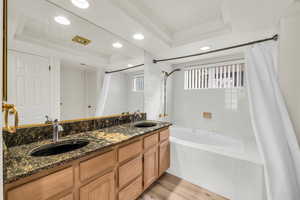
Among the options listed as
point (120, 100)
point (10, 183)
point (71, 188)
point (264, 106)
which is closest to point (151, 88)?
point (120, 100)

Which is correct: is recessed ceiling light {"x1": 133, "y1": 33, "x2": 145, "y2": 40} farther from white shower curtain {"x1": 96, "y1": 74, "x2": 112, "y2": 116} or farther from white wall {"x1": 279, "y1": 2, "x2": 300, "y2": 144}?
white wall {"x1": 279, "y1": 2, "x2": 300, "y2": 144}

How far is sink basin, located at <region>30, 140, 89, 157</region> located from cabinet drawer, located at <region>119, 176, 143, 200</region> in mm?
673

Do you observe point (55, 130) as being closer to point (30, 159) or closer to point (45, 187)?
point (30, 159)

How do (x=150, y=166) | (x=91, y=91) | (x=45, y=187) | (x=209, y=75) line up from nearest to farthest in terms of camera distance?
(x=45, y=187) → (x=91, y=91) → (x=150, y=166) → (x=209, y=75)

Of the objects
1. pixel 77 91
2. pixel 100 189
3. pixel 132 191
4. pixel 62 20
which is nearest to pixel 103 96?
pixel 77 91

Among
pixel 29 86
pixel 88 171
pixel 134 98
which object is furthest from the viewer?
pixel 134 98

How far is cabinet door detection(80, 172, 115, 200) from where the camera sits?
0.95 metres

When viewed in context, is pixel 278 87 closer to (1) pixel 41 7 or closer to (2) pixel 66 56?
(2) pixel 66 56

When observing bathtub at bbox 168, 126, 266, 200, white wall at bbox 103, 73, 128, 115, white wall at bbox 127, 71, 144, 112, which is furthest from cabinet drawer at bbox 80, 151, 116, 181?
bathtub at bbox 168, 126, 266, 200

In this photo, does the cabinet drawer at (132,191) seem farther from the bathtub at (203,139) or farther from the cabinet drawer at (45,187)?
the bathtub at (203,139)

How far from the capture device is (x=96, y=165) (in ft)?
3.33

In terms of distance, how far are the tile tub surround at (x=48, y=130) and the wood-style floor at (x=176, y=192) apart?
108cm

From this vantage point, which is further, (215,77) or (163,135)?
(215,77)

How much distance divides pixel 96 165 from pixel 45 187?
13.0 inches
